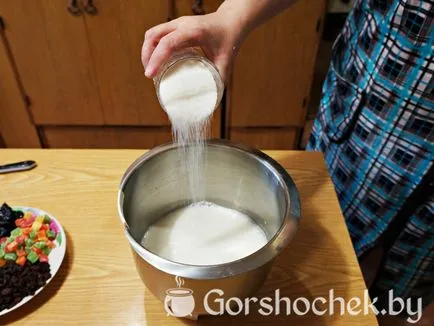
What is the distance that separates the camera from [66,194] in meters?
0.83

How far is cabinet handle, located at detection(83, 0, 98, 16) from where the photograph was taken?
1432mm

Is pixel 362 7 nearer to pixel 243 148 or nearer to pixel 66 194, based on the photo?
pixel 243 148

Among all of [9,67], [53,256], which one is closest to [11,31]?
[9,67]

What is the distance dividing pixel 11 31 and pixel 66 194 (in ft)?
3.29

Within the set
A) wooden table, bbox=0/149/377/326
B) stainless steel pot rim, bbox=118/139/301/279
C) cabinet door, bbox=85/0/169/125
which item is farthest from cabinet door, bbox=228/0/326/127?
stainless steel pot rim, bbox=118/139/301/279

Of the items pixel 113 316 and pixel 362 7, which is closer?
pixel 113 316

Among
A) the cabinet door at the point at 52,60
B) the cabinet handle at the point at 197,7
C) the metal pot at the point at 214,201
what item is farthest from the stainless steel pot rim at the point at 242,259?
the cabinet door at the point at 52,60

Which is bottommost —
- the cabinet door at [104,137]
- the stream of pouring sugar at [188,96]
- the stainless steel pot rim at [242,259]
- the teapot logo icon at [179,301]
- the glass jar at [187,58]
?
the cabinet door at [104,137]

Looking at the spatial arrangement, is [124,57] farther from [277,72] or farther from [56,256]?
[56,256]

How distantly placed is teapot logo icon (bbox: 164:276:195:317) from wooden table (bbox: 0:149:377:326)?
0.04m

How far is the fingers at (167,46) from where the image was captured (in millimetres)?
Answer: 640

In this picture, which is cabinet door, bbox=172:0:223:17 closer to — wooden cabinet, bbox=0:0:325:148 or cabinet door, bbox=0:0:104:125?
wooden cabinet, bbox=0:0:325:148

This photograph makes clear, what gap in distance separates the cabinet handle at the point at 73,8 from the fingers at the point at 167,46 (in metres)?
0.96

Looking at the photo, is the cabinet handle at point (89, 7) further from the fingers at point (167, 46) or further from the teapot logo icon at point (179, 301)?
the teapot logo icon at point (179, 301)
